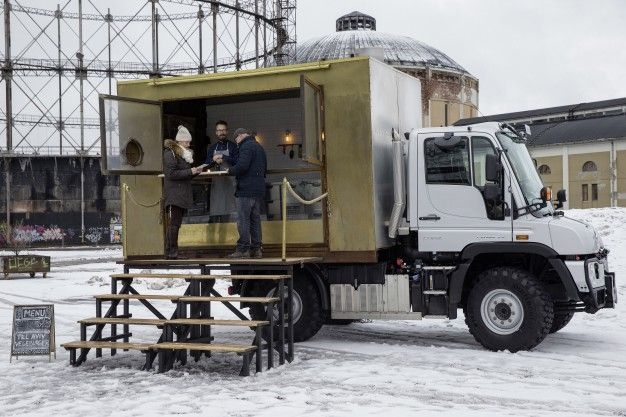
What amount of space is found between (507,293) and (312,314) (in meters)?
2.94

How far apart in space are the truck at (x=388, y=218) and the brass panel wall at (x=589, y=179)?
1978 inches

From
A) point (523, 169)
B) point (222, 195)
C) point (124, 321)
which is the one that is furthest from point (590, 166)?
point (124, 321)

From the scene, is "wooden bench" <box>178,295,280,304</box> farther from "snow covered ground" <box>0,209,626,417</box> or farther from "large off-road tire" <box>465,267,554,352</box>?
"large off-road tire" <box>465,267,554,352</box>

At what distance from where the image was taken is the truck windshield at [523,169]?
37.4 feet

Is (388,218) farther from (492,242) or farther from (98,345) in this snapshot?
(98,345)

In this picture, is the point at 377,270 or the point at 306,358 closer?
the point at 306,358

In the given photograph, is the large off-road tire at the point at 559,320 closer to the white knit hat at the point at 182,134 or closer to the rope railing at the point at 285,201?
the rope railing at the point at 285,201

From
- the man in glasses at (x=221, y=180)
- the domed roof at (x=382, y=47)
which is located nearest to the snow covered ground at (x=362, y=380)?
the man in glasses at (x=221, y=180)

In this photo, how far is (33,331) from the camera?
37.0 ft

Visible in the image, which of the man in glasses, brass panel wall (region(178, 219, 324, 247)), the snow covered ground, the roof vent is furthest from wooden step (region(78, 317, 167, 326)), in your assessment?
the roof vent

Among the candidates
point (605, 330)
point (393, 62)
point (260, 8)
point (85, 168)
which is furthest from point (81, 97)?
point (605, 330)

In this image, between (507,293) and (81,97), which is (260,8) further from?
(507,293)

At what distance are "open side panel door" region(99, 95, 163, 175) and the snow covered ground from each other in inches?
113

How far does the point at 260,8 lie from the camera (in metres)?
54.3
